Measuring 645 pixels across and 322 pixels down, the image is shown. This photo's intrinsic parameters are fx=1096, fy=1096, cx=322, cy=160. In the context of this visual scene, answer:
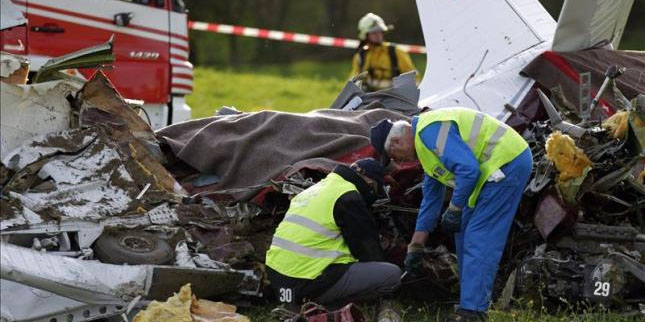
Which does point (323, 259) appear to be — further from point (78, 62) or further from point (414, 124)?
point (78, 62)

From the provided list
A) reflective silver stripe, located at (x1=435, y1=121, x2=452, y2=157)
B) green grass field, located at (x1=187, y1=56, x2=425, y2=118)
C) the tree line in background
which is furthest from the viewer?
the tree line in background

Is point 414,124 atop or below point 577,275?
atop

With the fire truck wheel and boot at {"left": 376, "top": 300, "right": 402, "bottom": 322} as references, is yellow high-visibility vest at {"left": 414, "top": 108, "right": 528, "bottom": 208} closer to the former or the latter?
boot at {"left": 376, "top": 300, "right": 402, "bottom": 322}

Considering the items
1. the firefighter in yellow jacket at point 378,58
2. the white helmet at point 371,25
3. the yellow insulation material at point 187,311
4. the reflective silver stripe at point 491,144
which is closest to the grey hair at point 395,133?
the reflective silver stripe at point 491,144

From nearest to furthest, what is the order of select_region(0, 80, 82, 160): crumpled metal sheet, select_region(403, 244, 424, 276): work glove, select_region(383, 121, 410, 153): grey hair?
select_region(383, 121, 410, 153): grey hair, select_region(403, 244, 424, 276): work glove, select_region(0, 80, 82, 160): crumpled metal sheet

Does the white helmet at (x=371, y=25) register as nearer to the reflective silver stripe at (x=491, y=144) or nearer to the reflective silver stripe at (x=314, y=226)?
the reflective silver stripe at (x=491, y=144)

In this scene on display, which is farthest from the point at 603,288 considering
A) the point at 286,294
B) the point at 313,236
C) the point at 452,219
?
the point at 286,294

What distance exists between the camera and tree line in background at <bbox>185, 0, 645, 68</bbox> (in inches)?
1339

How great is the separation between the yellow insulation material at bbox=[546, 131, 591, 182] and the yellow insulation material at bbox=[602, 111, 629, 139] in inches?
12.4

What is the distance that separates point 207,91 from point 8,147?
13594mm

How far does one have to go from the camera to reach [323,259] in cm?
615

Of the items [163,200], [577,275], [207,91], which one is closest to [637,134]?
[577,275]

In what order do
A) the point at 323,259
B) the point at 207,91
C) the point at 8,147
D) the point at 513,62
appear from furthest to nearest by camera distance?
the point at 207,91, the point at 513,62, the point at 8,147, the point at 323,259

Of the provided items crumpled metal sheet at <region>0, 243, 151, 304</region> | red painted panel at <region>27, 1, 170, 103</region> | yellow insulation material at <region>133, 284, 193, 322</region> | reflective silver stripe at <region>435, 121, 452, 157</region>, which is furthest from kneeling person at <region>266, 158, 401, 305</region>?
red painted panel at <region>27, 1, 170, 103</region>
